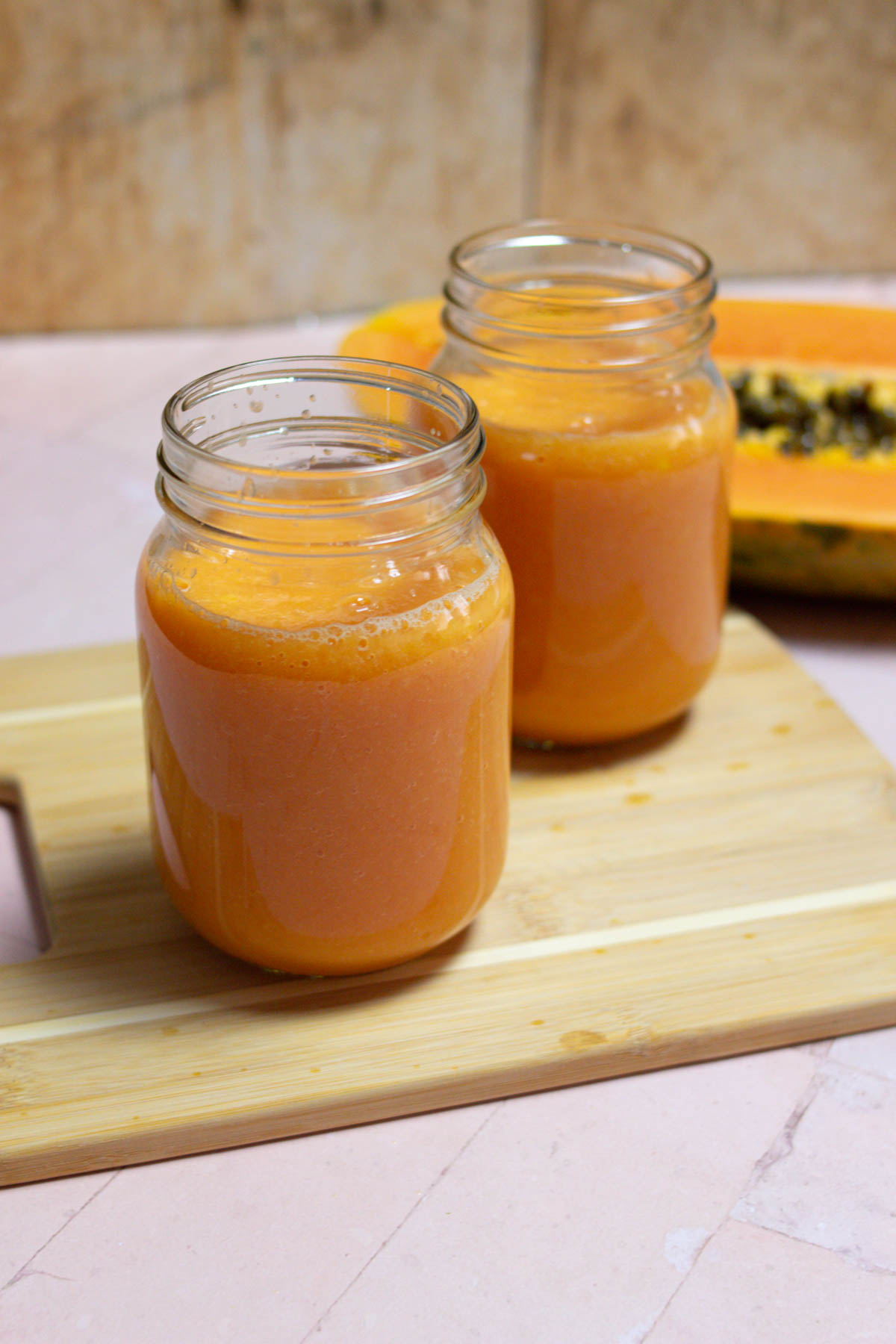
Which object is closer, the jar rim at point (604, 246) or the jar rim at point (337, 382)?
the jar rim at point (337, 382)

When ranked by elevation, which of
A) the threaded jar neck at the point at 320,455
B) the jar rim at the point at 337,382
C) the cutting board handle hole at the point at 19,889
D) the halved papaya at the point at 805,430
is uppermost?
the jar rim at the point at 337,382

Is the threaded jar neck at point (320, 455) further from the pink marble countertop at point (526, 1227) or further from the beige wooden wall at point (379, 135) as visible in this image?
the beige wooden wall at point (379, 135)

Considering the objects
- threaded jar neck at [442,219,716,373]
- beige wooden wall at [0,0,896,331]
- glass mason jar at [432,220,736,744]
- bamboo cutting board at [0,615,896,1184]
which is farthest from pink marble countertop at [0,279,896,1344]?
beige wooden wall at [0,0,896,331]

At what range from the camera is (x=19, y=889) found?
0.98 metres

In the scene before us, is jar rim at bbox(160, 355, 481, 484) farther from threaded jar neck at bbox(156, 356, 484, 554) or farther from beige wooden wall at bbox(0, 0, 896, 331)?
beige wooden wall at bbox(0, 0, 896, 331)

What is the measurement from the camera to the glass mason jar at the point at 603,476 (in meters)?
0.94

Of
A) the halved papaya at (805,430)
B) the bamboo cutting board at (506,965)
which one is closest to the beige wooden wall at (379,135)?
the halved papaya at (805,430)

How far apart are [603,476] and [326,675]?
30 cm

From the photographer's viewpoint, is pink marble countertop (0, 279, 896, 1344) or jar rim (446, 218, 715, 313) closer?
pink marble countertop (0, 279, 896, 1344)

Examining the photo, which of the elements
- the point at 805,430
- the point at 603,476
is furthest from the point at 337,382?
the point at 805,430

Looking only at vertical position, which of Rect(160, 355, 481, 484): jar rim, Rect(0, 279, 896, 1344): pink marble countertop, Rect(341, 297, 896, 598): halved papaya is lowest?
Rect(0, 279, 896, 1344): pink marble countertop

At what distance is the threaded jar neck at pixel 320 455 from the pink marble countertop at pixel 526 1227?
1.09 feet

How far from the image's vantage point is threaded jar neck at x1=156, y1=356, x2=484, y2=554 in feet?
2.38

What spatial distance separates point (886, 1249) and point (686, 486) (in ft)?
1.62
